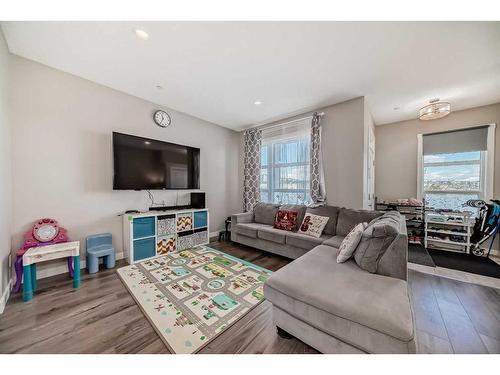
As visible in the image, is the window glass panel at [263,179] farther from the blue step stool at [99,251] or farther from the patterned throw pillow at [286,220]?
the blue step stool at [99,251]

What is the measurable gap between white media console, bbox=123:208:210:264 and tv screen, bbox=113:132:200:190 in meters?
0.50

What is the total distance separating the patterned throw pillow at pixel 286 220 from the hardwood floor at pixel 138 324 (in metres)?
1.43

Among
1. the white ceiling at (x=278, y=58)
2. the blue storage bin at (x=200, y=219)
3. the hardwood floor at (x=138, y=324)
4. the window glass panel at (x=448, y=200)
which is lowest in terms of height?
the hardwood floor at (x=138, y=324)

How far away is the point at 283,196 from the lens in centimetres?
385

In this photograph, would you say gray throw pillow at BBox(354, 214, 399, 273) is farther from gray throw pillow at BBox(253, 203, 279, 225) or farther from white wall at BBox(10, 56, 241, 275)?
white wall at BBox(10, 56, 241, 275)

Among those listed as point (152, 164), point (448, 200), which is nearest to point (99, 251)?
point (152, 164)

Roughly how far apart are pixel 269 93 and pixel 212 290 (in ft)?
9.13

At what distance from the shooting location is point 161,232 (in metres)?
2.86

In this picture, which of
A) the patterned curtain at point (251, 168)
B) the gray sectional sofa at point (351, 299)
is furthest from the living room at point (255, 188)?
the patterned curtain at point (251, 168)

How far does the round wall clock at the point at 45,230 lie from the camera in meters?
2.06

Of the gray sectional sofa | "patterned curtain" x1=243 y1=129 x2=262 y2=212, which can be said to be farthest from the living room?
"patterned curtain" x1=243 y1=129 x2=262 y2=212

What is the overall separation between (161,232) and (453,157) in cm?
548

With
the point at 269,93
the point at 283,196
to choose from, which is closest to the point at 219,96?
the point at 269,93

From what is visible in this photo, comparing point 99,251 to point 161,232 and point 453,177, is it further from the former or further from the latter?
point 453,177
